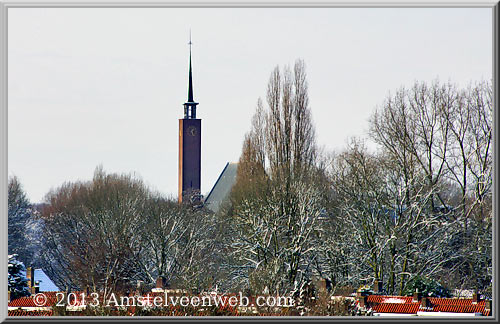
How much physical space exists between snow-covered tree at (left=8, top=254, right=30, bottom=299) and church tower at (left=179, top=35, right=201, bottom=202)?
138ft

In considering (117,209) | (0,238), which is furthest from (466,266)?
(0,238)

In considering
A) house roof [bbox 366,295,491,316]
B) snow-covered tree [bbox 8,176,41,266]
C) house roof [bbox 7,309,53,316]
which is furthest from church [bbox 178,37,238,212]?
house roof [bbox 7,309,53,316]

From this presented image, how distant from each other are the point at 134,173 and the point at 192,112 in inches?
400

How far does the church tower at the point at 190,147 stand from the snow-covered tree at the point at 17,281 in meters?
42.0

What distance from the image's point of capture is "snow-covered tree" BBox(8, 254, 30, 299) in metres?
34.9

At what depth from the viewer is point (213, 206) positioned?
77438 millimetres

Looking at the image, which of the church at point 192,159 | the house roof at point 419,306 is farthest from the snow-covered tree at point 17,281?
the church at point 192,159

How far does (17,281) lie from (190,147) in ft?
148

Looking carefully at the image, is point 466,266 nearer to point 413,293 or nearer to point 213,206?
point 413,293

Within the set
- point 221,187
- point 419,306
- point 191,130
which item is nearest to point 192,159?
point 191,130

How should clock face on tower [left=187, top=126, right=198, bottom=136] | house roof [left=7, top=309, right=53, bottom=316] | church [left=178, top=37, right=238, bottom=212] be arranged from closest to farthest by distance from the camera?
house roof [left=7, top=309, right=53, bottom=316]
church [left=178, top=37, right=238, bottom=212]
clock face on tower [left=187, top=126, right=198, bottom=136]

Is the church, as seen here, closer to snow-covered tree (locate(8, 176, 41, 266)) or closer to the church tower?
the church tower

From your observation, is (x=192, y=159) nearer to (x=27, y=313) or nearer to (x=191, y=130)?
(x=191, y=130)

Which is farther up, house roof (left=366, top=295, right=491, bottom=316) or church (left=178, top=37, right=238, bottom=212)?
church (left=178, top=37, right=238, bottom=212)
